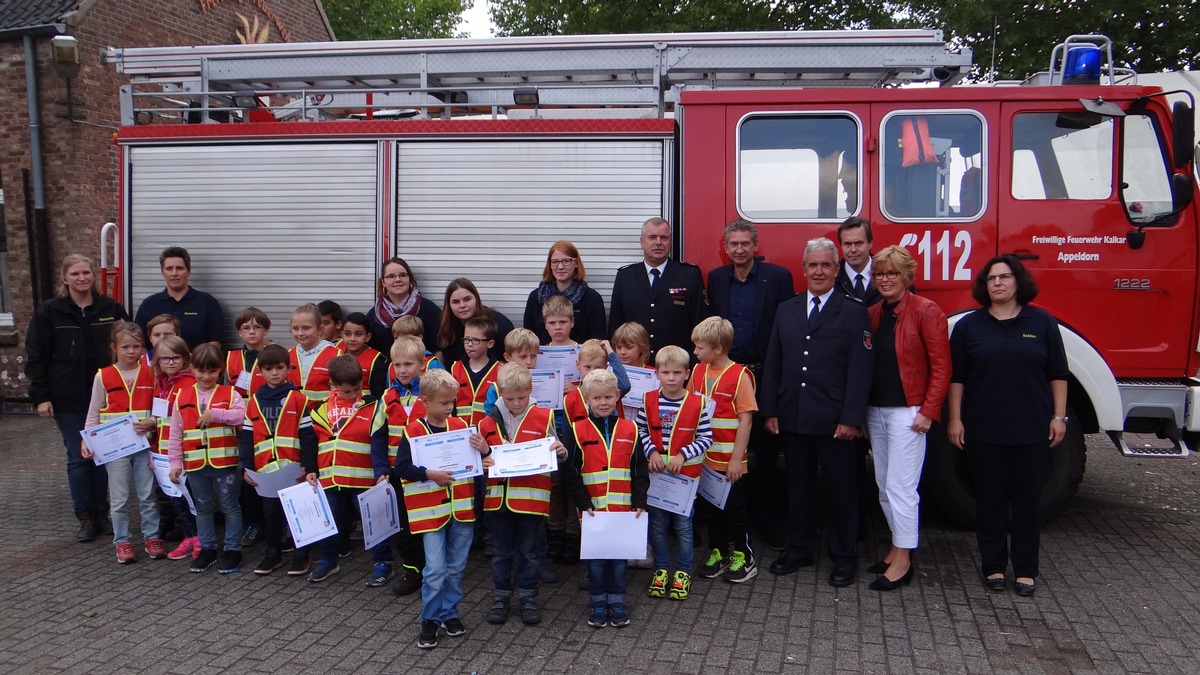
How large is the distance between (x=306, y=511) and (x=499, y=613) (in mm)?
1239

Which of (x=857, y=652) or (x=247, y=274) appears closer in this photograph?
(x=857, y=652)

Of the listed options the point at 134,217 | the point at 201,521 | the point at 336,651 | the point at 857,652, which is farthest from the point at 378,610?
the point at 134,217

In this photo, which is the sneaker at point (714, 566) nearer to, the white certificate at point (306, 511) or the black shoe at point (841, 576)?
the black shoe at point (841, 576)

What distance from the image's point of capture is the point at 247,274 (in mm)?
5781

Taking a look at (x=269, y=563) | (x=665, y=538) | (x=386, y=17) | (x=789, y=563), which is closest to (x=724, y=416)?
(x=665, y=538)

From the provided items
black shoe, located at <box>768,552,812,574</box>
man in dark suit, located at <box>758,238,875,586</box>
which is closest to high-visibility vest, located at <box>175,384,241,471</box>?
man in dark suit, located at <box>758,238,875,586</box>

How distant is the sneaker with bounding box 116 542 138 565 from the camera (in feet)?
16.5

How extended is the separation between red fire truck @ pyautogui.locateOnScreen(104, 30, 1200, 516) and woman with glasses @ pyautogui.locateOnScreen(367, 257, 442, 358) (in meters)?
0.28

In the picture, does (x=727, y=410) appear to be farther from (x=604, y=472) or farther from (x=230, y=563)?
(x=230, y=563)

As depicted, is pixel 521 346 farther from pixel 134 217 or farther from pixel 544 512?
pixel 134 217

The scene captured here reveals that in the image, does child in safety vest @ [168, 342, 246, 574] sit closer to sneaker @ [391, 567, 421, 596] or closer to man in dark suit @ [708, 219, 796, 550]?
sneaker @ [391, 567, 421, 596]

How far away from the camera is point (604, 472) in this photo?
13.2 feet

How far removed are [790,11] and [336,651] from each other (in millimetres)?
15048

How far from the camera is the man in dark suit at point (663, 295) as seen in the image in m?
5.00
